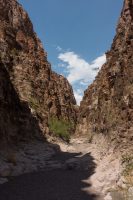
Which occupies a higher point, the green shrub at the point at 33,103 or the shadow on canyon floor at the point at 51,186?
the green shrub at the point at 33,103

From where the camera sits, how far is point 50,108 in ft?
260

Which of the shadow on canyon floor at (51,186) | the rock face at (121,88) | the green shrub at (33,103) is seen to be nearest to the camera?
the shadow on canyon floor at (51,186)

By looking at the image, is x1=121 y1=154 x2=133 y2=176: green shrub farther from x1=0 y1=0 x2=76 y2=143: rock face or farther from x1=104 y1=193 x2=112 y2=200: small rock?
x1=0 y1=0 x2=76 y2=143: rock face

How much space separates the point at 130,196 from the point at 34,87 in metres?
55.1

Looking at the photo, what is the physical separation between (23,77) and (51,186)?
159 ft

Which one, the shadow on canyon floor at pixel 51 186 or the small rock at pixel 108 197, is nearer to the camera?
the small rock at pixel 108 197

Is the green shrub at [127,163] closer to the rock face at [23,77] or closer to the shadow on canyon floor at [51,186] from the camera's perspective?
the shadow on canyon floor at [51,186]

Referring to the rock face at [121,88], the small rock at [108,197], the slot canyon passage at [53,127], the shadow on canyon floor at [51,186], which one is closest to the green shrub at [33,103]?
the slot canyon passage at [53,127]

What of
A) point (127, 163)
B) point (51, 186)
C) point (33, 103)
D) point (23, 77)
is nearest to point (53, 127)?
point (33, 103)

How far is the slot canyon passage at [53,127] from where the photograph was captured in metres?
23.5

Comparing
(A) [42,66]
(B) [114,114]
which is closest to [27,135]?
(B) [114,114]

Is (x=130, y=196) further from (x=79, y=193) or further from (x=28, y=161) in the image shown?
(x=28, y=161)

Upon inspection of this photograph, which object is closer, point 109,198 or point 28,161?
point 109,198

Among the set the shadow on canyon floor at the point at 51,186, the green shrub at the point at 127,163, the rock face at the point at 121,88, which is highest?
the rock face at the point at 121,88
